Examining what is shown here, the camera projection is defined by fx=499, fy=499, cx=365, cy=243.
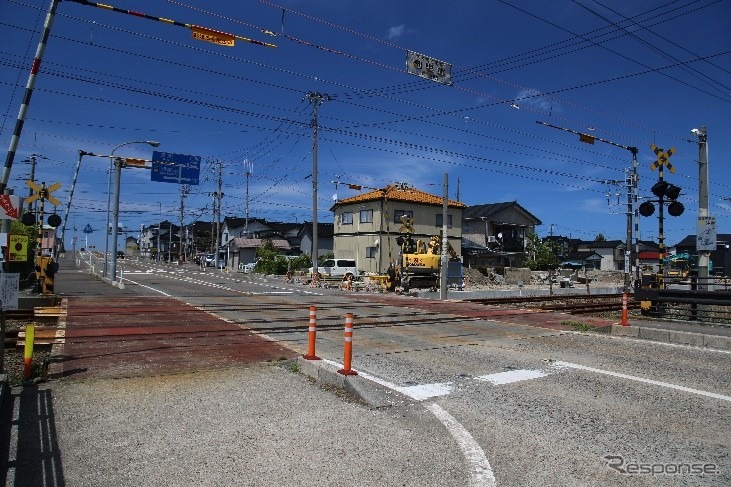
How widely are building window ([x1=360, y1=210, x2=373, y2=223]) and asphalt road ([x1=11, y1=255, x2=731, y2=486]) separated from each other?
33.8 meters

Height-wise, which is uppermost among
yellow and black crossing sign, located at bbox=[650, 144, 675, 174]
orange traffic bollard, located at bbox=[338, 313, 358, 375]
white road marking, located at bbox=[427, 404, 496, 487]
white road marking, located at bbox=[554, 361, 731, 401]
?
yellow and black crossing sign, located at bbox=[650, 144, 675, 174]

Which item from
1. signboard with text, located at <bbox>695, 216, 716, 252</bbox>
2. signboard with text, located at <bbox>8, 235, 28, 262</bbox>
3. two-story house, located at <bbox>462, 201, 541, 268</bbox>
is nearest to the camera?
signboard with text, located at <bbox>8, 235, 28, 262</bbox>

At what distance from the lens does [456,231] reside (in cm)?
4672

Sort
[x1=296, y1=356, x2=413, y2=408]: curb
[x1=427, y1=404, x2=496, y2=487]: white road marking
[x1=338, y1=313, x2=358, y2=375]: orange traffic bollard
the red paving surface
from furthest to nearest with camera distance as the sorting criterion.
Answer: the red paving surface
[x1=338, y1=313, x2=358, y2=375]: orange traffic bollard
[x1=296, y1=356, x2=413, y2=408]: curb
[x1=427, y1=404, x2=496, y2=487]: white road marking

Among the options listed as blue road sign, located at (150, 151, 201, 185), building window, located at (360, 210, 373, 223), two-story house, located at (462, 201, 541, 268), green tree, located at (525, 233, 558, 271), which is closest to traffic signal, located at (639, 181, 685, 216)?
blue road sign, located at (150, 151, 201, 185)

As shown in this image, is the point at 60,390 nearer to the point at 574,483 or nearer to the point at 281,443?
the point at 281,443

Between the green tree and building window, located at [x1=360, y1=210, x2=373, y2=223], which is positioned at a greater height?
building window, located at [x1=360, y1=210, x2=373, y2=223]

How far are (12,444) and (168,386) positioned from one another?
216cm

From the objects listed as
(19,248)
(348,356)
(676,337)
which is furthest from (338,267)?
(348,356)

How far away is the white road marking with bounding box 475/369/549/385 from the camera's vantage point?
7.30 metres

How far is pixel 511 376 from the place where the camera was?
7.59 m

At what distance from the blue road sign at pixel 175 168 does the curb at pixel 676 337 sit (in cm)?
2470

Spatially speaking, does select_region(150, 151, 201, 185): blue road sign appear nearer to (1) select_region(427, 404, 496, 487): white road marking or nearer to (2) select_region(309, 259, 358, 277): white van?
(2) select_region(309, 259, 358, 277): white van

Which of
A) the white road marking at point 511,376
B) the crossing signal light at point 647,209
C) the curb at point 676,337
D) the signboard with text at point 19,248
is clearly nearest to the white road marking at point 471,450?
the white road marking at point 511,376
